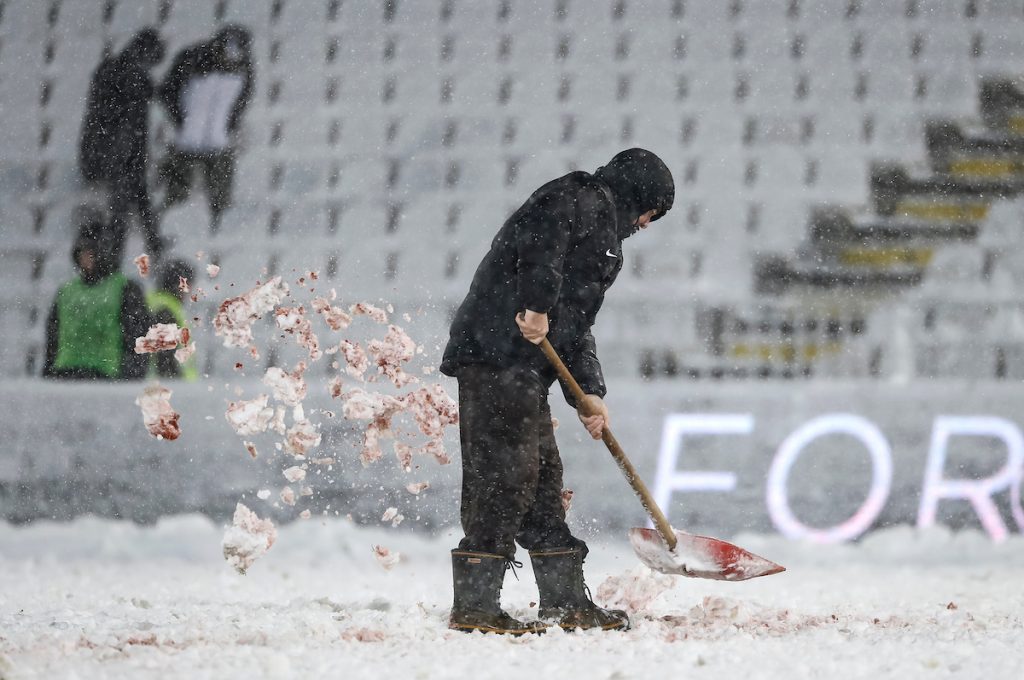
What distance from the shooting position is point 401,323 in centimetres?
474

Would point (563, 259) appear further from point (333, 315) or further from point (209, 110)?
point (209, 110)

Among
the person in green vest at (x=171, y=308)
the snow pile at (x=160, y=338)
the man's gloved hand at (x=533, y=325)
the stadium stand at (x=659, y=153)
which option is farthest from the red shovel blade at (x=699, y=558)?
the person in green vest at (x=171, y=308)

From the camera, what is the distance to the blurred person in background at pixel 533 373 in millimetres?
2262

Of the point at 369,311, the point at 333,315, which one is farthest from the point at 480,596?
the point at 369,311

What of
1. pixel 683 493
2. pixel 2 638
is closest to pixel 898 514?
pixel 683 493

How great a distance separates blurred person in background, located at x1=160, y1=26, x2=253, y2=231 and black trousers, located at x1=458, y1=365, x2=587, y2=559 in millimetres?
3061

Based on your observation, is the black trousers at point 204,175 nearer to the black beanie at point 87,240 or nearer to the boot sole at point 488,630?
the black beanie at point 87,240

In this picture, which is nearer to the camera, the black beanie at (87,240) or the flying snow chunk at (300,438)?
the flying snow chunk at (300,438)

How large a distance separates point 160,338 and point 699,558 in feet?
9.37

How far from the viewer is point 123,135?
17.0 feet

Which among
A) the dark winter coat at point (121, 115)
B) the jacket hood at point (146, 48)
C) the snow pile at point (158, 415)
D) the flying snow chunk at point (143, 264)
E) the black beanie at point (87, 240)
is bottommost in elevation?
the snow pile at point (158, 415)

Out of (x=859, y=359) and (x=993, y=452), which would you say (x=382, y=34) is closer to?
(x=859, y=359)

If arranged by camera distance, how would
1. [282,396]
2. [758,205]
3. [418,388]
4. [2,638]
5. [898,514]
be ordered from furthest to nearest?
[758,205], [898,514], [282,396], [418,388], [2,638]

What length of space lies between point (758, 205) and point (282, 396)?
2244 millimetres
